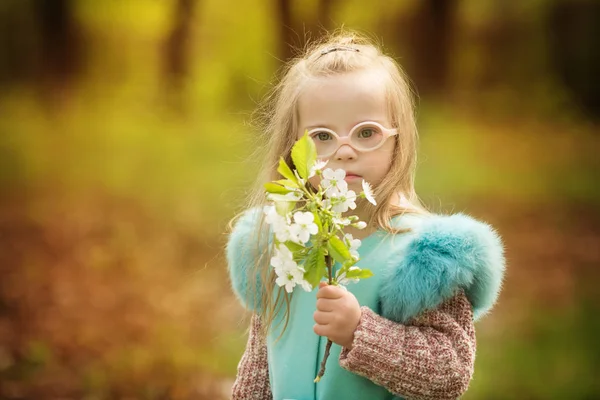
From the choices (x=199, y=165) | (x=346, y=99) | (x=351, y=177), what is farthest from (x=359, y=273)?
(x=199, y=165)

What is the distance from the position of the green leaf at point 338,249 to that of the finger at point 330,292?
0.10 meters

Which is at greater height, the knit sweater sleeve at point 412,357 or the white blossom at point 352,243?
the white blossom at point 352,243

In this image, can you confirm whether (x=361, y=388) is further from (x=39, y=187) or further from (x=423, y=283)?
(x=39, y=187)

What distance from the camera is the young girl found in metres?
1.33

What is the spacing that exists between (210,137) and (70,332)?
98 centimetres

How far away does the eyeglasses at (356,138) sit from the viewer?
1416 mm

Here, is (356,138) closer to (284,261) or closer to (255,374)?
(284,261)

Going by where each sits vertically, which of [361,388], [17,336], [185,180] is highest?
[185,180]

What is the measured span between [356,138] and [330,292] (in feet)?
1.04

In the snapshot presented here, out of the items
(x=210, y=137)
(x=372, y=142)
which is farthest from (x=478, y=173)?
(x=372, y=142)

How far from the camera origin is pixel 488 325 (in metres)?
3.00

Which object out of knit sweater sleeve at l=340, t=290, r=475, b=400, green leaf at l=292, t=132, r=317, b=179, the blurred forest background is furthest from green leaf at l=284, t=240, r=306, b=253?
the blurred forest background

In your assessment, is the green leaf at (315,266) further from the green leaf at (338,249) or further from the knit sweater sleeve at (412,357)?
the knit sweater sleeve at (412,357)

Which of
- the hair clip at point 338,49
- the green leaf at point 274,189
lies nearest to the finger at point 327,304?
the green leaf at point 274,189
